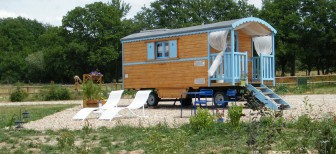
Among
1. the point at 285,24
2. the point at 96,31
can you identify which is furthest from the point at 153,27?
the point at 285,24

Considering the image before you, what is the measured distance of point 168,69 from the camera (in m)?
15.1

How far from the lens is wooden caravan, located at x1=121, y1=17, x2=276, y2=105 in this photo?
13680mm

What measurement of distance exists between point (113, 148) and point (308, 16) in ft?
108

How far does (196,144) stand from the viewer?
6.18 m

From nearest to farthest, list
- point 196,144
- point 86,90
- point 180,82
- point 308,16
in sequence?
point 196,144
point 180,82
point 86,90
point 308,16

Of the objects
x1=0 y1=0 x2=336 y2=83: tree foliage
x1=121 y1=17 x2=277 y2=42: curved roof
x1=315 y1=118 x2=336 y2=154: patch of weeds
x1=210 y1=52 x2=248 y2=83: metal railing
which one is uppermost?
x1=0 y1=0 x2=336 y2=83: tree foliage

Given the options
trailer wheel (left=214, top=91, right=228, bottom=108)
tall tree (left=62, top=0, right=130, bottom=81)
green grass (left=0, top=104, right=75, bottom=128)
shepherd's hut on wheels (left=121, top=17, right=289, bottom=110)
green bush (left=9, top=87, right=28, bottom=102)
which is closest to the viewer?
green grass (left=0, top=104, right=75, bottom=128)

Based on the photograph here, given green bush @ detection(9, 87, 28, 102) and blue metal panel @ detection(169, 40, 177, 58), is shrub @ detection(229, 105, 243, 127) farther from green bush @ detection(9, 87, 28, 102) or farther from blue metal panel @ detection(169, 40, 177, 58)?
green bush @ detection(9, 87, 28, 102)

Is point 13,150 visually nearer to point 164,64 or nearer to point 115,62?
point 164,64

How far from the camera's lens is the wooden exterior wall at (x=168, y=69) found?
14.3 m

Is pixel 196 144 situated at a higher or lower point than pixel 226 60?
lower

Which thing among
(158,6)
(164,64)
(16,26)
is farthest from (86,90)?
(16,26)

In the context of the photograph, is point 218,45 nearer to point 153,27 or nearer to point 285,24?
point 285,24

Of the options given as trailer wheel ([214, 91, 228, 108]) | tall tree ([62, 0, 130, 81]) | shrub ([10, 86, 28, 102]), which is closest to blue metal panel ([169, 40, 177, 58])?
trailer wheel ([214, 91, 228, 108])
